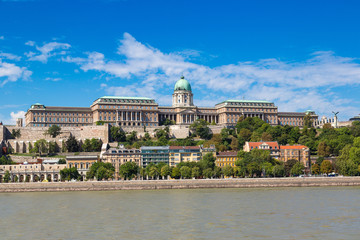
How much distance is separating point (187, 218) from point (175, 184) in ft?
116

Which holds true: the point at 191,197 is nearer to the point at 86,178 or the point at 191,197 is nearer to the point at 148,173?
the point at 148,173

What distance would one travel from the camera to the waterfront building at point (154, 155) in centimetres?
9754

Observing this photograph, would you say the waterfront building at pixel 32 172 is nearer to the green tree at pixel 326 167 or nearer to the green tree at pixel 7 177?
the green tree at pixel 7 177

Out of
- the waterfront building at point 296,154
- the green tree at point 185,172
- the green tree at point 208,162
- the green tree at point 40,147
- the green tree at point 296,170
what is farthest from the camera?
the green tree at point 40,147

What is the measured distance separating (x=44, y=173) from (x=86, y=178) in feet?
33.1

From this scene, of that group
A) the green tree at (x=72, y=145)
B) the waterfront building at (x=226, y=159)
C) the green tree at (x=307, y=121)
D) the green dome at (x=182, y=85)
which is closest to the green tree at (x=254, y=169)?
A: the waterfront building at (x=226, y=159)

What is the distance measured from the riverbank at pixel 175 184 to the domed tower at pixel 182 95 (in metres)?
79.5

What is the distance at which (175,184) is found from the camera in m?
73.1

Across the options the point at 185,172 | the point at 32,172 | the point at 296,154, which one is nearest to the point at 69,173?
the point at 32,172

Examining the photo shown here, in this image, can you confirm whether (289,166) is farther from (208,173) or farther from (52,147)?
(52,147)

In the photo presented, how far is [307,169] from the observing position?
93375mm

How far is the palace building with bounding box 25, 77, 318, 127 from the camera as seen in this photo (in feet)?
452

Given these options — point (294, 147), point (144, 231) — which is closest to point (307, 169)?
point (294, 147)

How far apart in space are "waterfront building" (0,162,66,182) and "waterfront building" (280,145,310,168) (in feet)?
136
